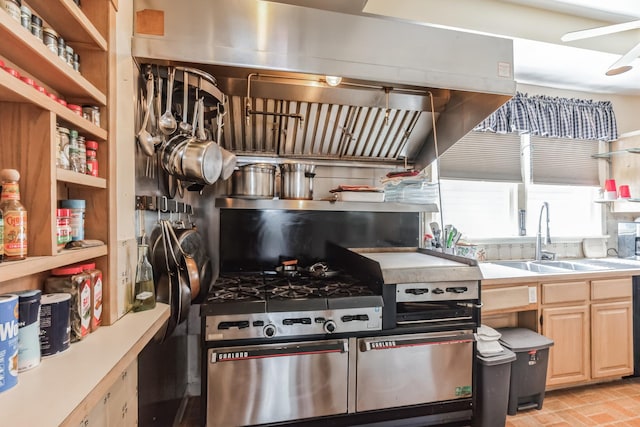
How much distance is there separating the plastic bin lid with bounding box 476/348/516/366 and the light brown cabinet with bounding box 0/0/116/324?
186 centimetres

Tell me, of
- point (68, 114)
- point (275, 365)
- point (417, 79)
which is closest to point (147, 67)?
point (68, 114)

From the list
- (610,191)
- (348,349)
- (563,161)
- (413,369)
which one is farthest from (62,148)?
(610,191)

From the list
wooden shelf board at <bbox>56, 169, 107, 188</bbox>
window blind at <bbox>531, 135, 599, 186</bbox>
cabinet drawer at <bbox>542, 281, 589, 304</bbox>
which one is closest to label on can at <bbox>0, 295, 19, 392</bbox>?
wooden shelf board at <bbox>56, 169, 107, 188</bbox>

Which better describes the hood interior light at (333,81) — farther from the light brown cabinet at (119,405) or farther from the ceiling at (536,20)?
the light brown cabinet at (119,405)

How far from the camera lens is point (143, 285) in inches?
45.4

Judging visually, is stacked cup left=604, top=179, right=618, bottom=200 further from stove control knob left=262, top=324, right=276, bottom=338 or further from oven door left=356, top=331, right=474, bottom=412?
stove control knob left=262, top=324, right=276, bottom=338

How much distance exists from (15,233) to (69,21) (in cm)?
61

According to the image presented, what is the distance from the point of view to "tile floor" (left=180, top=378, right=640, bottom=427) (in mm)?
1950

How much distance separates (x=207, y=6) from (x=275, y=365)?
1647 mm

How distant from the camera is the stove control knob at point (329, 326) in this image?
1.53 m

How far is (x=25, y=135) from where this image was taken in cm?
72

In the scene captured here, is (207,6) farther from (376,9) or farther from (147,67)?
(376,9)

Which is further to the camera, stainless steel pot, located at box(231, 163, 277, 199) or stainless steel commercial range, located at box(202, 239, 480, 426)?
stainless steel pot, located at box(231, 163, 277, 199)

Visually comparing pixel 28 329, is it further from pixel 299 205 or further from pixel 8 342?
pixel 299 205
